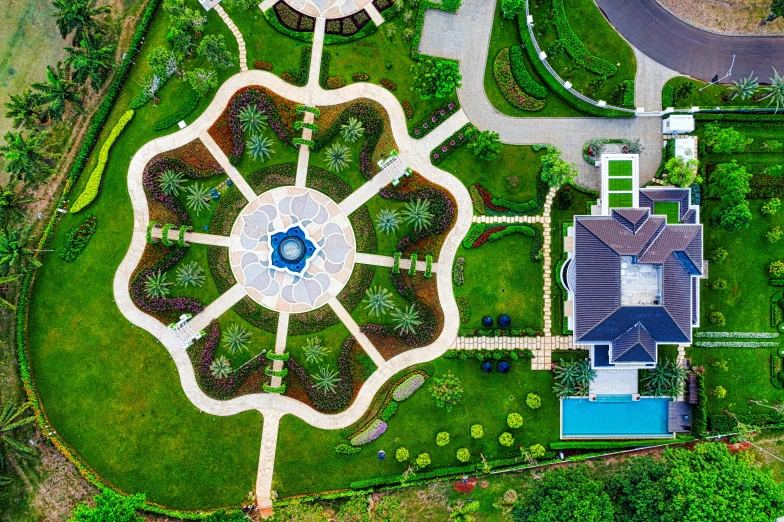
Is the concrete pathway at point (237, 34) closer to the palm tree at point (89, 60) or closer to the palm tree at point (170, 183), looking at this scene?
the palm tree at point (89, 60)

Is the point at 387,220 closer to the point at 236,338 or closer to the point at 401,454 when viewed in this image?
the point at 236,338

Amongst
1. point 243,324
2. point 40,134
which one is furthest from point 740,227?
point 40,134

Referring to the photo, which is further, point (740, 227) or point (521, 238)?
point (521, 238)

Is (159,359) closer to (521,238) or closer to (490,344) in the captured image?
(490,344)

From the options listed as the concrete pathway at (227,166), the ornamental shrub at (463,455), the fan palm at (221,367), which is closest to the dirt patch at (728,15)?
the concrete pathway at (227,166)

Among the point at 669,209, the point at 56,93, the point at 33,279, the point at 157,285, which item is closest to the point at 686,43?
the point at 669,209

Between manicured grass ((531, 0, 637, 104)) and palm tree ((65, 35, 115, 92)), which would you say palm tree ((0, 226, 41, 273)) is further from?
manicured grass ((531, 0, 637, 104))

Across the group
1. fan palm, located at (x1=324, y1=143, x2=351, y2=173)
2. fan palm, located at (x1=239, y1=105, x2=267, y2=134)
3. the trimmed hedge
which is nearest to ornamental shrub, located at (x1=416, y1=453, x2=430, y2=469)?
fan palm, located at (x1=324, y1=143, x2=351, y2=173)
